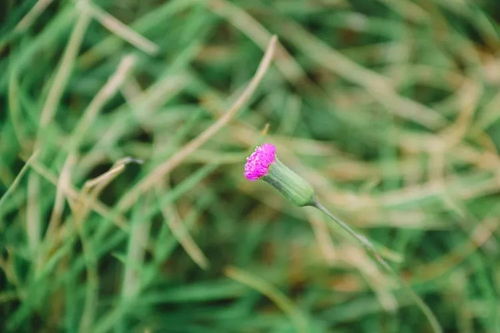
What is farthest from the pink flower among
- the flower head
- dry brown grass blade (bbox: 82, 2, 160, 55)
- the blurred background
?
dry brown grass blade (bbox: 82, 2, 160, 55)

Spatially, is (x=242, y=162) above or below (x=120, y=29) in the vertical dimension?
below

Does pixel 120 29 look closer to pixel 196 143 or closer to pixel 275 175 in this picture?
pixel 196 143

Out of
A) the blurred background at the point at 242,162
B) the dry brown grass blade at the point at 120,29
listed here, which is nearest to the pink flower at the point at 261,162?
the blurred background at the point at 242,162

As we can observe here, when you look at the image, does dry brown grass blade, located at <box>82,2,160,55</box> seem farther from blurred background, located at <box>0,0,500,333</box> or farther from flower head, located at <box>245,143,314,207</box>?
flower head, located at <box>245,143,314,207</box>

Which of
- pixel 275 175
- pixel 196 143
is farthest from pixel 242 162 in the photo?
pixel 275 175

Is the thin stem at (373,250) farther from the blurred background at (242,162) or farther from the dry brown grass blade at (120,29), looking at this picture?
the dry brown grass blade at (120,29)

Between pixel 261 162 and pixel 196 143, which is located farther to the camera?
pixel 196 143

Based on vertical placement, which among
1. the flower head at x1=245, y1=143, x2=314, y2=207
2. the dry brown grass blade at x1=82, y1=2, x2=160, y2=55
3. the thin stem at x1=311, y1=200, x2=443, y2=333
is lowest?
the thin stem at x1=311, y1=200, x2=443, y2=333
